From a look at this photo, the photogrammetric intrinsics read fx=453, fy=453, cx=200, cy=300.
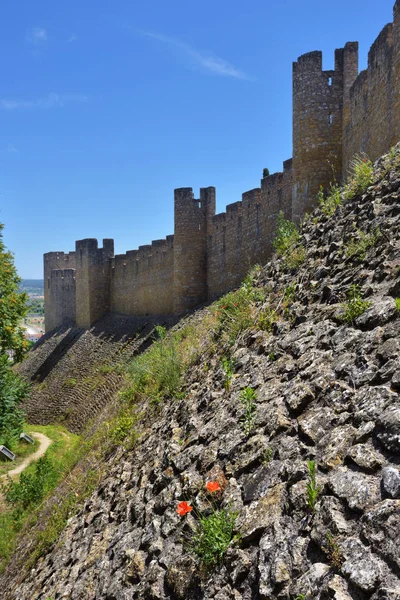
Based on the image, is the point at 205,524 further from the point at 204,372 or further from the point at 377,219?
the point at 377,219

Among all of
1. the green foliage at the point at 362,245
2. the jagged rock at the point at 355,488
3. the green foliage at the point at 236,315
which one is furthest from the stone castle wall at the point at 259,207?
the jagged rock at the point at 355,488

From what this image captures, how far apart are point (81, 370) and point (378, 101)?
17.3 metres

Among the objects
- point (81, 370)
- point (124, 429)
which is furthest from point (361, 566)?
Answer: point (81, 370)

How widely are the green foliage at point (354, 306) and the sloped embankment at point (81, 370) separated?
12989 millimetres

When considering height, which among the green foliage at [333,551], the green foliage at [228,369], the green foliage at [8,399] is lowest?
the green foliage at [8,399]

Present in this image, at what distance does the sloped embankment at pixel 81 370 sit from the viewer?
58.7 ft

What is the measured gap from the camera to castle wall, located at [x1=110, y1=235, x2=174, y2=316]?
68.5ft

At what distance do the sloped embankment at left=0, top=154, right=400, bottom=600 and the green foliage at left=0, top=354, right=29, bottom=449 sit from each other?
283 inches

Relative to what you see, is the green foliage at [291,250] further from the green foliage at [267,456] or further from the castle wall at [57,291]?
the castle wall at [57,291]

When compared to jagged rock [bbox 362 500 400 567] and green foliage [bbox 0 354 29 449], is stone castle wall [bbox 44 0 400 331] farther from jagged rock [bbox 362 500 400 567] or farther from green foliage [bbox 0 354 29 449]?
green foliage [bbox 0 354 29 449]

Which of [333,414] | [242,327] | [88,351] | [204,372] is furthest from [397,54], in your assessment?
[88,351]

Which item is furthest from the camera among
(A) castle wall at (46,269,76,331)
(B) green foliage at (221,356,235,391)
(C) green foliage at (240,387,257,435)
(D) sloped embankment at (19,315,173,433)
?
(A) castle wall at (46,269,76,331)

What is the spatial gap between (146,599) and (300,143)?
10973mm

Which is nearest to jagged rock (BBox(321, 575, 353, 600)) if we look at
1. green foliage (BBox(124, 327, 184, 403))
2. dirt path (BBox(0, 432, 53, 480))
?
green foliage (BBox(124, 327, 184, 403))
